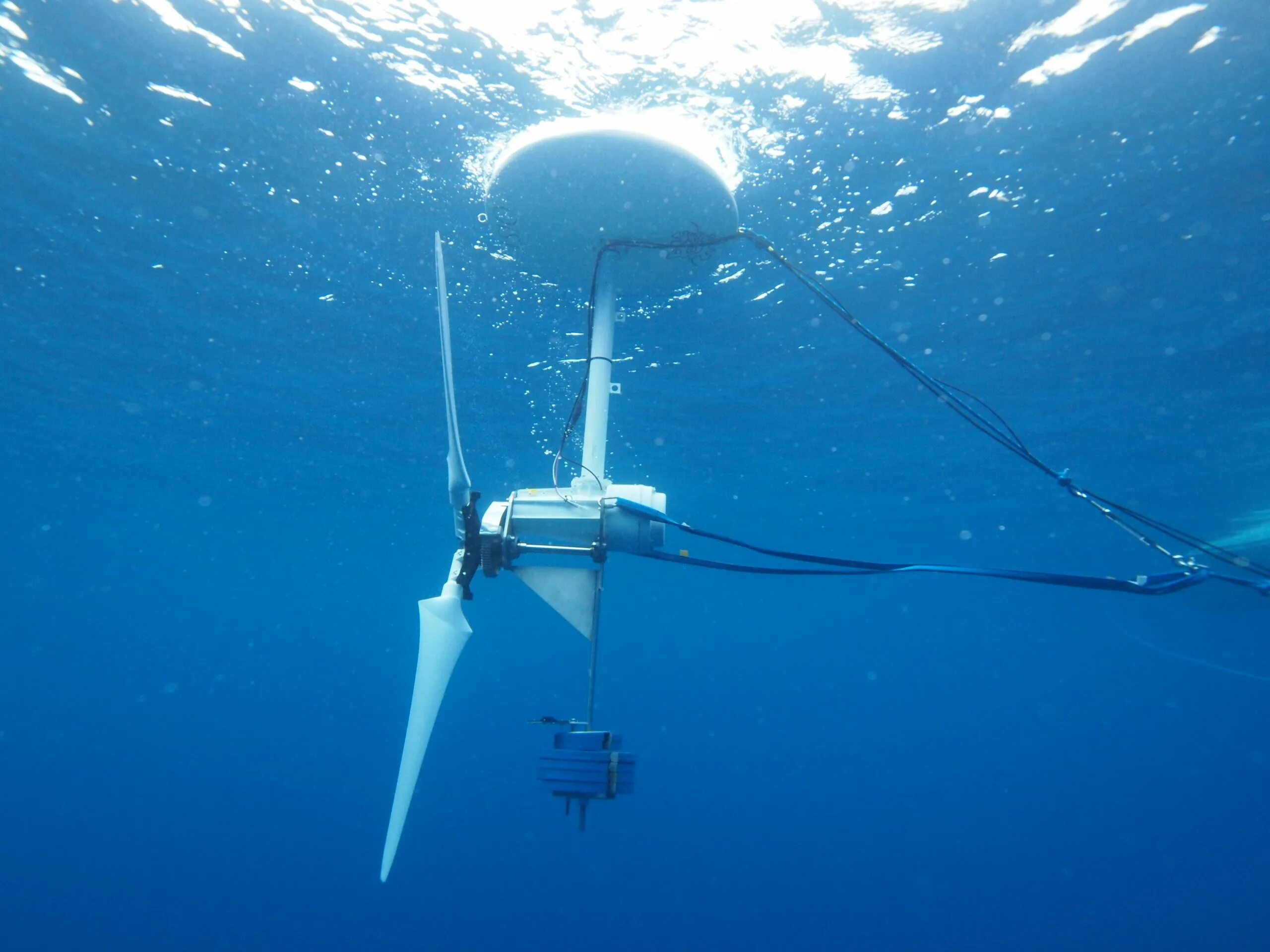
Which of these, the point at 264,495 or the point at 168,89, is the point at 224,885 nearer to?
the point at 264,495

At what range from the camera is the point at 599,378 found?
5102 millimetres

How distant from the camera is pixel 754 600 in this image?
48.5 m

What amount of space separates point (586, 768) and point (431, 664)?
897mm

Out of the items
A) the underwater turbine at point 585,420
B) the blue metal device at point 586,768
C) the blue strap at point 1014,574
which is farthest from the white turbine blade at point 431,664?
→ the blue strap at point 1014,574

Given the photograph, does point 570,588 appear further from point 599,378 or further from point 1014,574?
point 1014,574

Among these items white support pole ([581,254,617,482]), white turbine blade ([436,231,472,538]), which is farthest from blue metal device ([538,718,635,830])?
white support pole ([581,254,617,482])

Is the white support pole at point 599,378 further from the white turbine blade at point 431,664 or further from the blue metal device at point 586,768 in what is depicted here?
the blue metal device at point 586,768

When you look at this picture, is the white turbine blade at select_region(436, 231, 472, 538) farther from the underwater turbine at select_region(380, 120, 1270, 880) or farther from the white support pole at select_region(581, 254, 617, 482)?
the white support pole at select_region(581, 254, 617, 482)

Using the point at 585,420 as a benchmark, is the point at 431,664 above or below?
below

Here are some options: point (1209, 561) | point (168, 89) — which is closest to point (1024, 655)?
point (1209, 561)

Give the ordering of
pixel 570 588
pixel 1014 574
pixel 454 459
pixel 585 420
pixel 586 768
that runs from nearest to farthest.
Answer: pixel 1014 574, pixel 586 768, pixel 454 459, pixel 570 588, pixel 585 420

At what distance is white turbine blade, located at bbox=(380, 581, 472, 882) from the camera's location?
11.3 feet

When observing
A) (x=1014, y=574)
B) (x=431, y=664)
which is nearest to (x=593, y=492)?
(x=431, y=664)

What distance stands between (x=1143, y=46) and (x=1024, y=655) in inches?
2667
